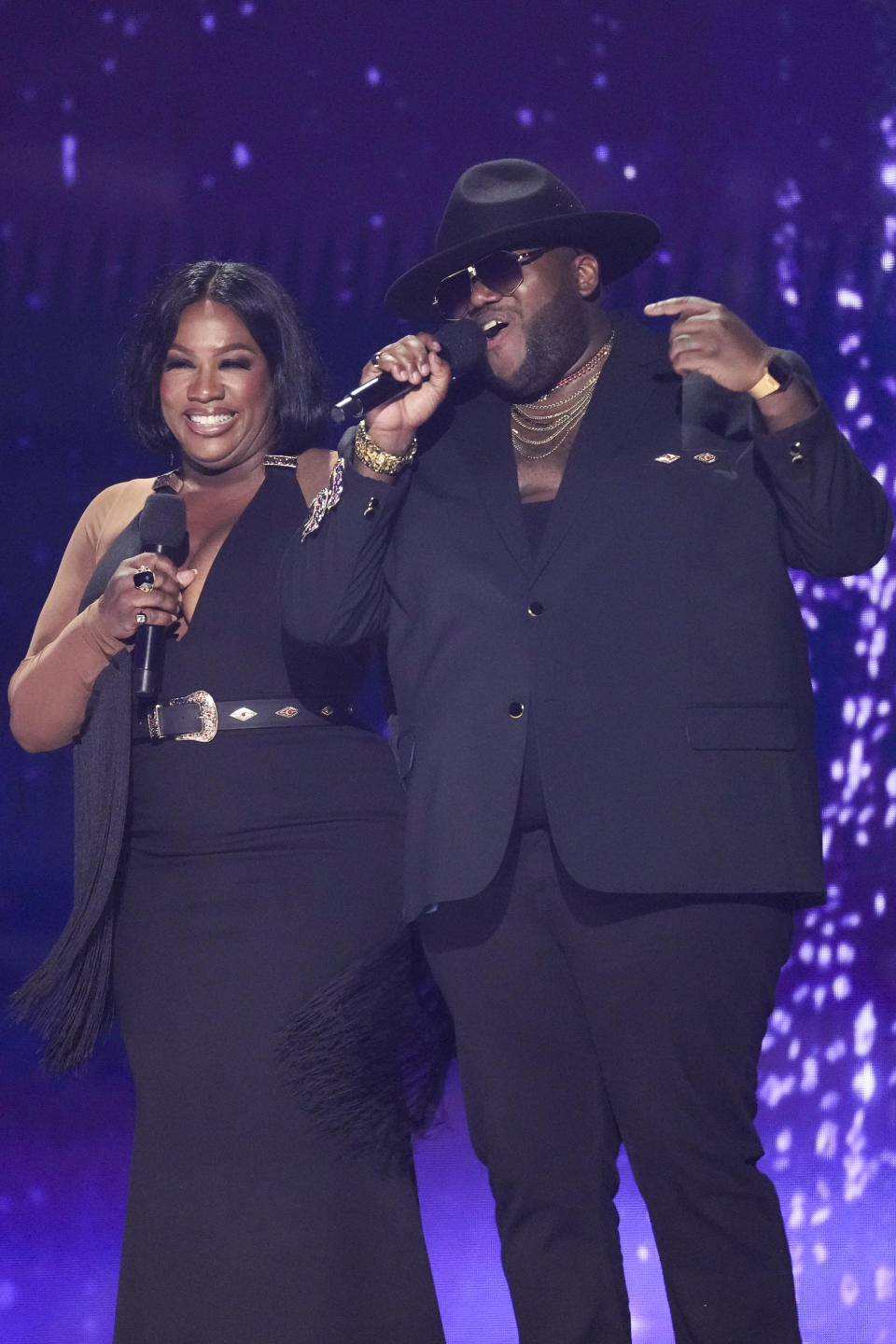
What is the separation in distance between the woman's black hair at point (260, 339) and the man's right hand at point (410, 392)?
0.63 metres

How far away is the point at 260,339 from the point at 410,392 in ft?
2.24

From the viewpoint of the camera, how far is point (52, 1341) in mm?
2830

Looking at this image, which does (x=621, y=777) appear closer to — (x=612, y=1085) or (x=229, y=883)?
(x=612, y=1085)

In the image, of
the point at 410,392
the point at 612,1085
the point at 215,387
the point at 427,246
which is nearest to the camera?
the point at 612,1085

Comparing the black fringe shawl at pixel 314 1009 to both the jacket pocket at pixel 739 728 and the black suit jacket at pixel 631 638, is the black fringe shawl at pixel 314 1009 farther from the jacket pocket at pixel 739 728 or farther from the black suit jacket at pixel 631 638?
the jacket pocket at pixel 739 728

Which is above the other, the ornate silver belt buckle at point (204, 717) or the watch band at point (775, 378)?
the watch band at point (775, 378)

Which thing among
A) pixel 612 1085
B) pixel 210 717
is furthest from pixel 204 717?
pixel 612 1085

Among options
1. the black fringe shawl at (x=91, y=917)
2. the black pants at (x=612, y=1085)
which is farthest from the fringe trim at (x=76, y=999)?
the black pants at (x=612, y=1085)

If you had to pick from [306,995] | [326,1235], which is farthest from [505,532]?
[326,1235]

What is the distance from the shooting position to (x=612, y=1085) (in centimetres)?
182

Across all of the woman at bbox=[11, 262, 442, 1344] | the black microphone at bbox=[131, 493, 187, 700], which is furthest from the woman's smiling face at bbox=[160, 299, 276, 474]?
the black microphone at bbox=[131, 493, 187, 700]

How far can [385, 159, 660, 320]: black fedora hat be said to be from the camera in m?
2.13

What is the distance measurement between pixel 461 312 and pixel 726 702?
27.3 inches

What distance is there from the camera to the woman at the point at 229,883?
2.24m
